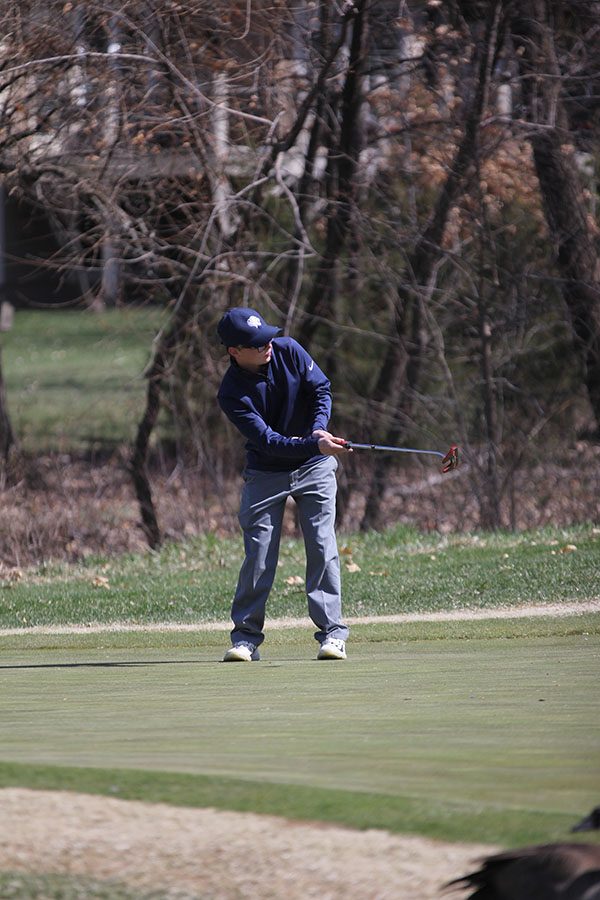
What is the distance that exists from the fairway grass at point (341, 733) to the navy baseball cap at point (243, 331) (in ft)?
5.88

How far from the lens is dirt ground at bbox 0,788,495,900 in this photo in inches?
151

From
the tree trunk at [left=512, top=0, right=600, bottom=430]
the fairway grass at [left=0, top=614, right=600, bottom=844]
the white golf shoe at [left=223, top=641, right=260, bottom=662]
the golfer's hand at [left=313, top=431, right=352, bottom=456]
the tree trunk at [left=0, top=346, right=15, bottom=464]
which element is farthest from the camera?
the tree trunk at [left=0, top=346, right=15, bottom=464]

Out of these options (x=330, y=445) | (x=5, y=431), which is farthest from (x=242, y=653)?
(x=5, y=431)

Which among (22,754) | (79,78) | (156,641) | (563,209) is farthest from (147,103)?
(22,754)

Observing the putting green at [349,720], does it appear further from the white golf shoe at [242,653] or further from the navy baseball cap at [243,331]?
the navy baseball cap at [243,331]

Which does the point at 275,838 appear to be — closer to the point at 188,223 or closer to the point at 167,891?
the point at 167,891

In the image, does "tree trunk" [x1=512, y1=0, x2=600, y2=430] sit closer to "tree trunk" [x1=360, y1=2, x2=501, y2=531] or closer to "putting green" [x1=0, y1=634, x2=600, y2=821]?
"tree trunk" [x1=360, y1=2, x2=501, y2=531]

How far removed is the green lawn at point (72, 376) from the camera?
25.3 meters

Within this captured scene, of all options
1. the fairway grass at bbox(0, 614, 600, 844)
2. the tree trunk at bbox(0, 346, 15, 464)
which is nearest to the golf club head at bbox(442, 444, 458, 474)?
the fairway grass at bbox(0, 614, 600, 844)

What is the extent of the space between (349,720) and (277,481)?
10.1ft

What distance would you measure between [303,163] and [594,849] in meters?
16.4

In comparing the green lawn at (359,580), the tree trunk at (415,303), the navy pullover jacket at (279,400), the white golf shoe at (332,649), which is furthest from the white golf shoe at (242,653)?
the tree trunk at (415,303)

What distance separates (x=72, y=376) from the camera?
35531 millimetres

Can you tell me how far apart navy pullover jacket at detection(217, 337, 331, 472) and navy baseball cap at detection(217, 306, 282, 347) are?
20 centimetres
